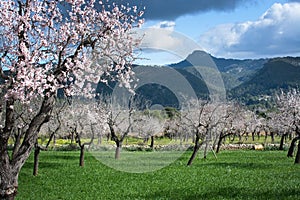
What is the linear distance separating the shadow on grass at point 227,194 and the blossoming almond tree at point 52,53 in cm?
588

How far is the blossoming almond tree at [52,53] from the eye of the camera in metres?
10.2

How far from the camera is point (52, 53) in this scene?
10859 mm

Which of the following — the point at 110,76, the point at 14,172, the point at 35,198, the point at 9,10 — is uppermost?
the point at 9,10

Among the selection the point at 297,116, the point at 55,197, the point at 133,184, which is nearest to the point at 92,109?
the point at 297,116

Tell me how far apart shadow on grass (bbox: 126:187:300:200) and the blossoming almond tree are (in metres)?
5.88

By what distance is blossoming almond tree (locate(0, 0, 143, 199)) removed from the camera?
33.3 feet

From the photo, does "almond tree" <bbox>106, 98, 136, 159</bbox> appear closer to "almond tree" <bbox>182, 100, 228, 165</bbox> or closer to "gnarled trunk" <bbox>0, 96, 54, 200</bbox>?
"almond tree" <bbox>182, 100, 228, 165</bbox>

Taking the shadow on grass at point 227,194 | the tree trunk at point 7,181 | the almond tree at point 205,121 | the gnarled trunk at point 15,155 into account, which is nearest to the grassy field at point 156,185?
the shadow on grass at point 227,194

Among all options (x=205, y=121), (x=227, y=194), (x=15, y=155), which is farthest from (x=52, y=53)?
(x=205, y=121)

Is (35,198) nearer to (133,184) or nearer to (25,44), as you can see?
(133,184)

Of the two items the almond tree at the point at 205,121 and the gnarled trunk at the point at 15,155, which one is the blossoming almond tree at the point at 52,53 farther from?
the almond tree at the point at 205,121

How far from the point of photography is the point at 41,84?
10.0 meters

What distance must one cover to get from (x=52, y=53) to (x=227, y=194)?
344 inches

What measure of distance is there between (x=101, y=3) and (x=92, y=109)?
30.6 metres
